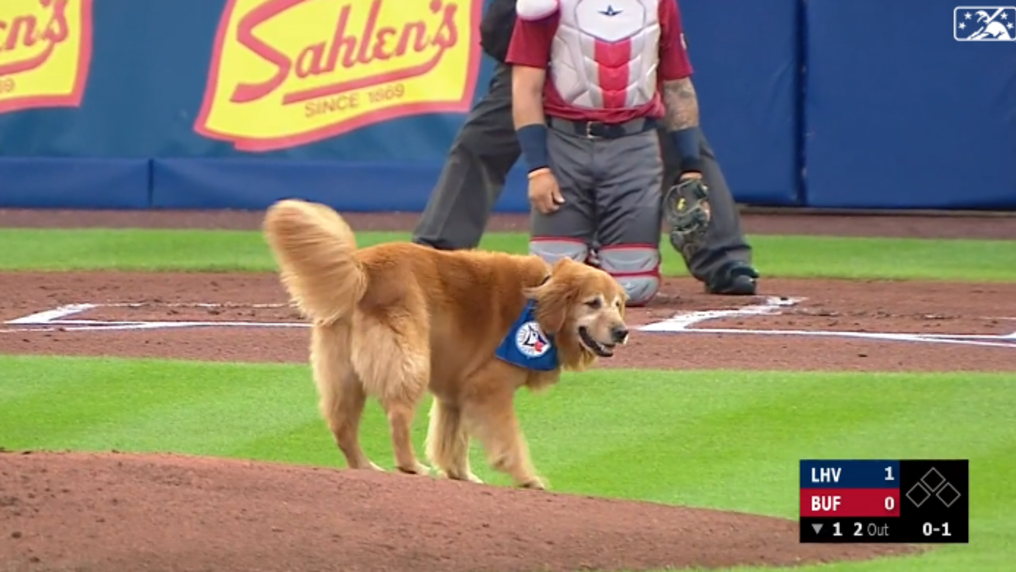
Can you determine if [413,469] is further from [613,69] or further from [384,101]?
[384,101]

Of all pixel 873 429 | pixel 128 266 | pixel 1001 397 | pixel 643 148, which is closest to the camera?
pixel 873 429

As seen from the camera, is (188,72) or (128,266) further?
(188,72)

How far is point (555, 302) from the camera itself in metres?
7.12

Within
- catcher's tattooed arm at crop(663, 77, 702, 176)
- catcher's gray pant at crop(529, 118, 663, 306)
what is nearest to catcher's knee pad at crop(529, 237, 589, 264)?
catcher's gray pant at crop(529, 118, 663, 306)

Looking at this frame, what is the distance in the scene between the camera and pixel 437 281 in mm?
7148

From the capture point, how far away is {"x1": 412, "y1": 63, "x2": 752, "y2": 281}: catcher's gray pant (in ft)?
41.0

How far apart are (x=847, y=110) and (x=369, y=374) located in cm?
1112

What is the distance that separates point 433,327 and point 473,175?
5.56 metres

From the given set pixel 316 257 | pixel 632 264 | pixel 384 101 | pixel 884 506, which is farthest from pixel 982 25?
pixel 316 257

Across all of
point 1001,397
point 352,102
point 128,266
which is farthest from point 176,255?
point 1001,397

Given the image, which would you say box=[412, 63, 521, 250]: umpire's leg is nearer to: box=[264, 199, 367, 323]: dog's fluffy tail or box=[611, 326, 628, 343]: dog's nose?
box=[611, 326, 628, 343]: dog's nose

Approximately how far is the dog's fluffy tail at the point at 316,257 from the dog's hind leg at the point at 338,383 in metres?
0.11

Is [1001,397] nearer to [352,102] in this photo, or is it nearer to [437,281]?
[437,281]

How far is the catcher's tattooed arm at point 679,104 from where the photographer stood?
11.3 metres
